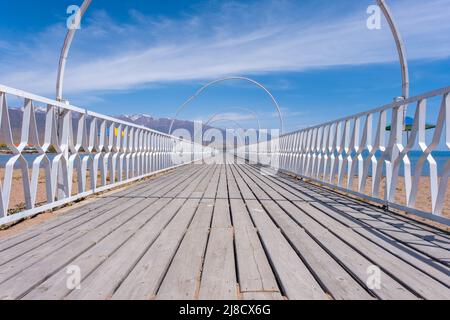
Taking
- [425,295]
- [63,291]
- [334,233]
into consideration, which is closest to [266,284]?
[425,295]

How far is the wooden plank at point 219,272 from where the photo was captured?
1.75m

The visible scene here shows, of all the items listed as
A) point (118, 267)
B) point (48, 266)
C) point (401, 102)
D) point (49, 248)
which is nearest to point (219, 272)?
point (118, 267)

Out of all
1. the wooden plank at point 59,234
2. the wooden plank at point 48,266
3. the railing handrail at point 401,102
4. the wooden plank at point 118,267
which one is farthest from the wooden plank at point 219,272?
the railing handrail at point 401,102

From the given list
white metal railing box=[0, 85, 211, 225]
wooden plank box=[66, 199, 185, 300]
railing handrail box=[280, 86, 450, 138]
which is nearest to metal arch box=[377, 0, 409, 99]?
railing handrail box=[280, 86, 450, 138]

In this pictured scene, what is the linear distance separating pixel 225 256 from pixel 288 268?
456 millimetres

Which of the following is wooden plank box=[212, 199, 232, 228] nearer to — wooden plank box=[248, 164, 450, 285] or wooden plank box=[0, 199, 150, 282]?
wooden plank box=[0, 199, 150, 282]

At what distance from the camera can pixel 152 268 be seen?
2088 millimetres

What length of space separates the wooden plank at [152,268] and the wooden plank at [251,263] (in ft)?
1.50

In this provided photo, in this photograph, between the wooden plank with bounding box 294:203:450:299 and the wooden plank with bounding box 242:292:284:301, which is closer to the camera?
the wooden plank with bounding box 242:292:284:301

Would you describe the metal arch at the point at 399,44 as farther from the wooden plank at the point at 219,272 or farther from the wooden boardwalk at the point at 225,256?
the wooden plank at the point at 219,272

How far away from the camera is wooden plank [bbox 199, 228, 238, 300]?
5.74 ft
